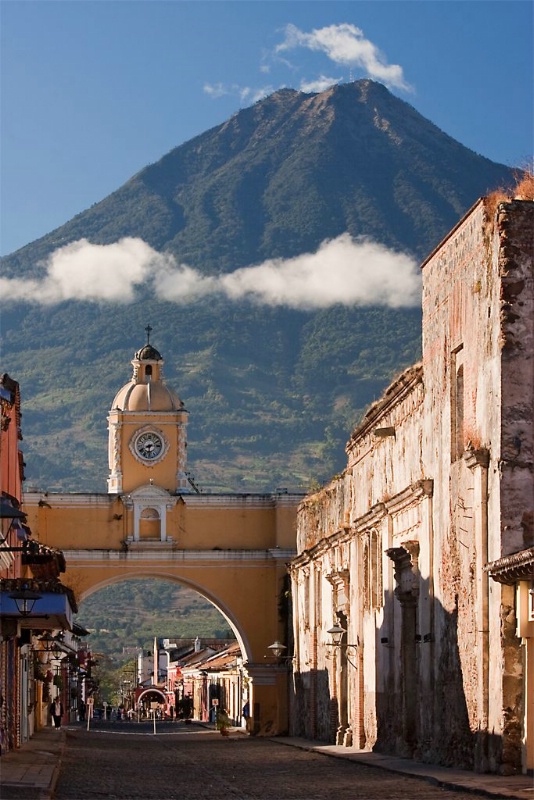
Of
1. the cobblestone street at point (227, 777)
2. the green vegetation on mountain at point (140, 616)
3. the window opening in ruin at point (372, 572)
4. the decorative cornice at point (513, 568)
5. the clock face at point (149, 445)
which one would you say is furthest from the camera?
the green vegetation on mountain at point (140, 616)

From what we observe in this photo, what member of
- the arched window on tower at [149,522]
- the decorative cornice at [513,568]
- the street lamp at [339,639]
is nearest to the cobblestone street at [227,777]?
the street lamp at [339,639]

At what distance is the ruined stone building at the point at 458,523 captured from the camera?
20.8 metres

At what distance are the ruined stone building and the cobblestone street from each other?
1.20 metres

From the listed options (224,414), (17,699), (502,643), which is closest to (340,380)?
(224,414)

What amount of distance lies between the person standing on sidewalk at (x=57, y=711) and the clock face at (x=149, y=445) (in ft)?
29.6

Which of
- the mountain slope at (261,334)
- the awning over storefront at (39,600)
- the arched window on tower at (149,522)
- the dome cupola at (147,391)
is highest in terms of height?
the mountain slope at (261,334)

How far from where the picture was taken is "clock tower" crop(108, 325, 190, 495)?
1948 inches

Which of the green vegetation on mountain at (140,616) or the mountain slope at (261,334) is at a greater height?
the mountain slope at (261,334)

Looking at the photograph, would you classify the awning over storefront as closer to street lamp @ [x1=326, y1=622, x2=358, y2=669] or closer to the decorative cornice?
street lamp @ [x1=326, y1=622, x2=358, y2=669]

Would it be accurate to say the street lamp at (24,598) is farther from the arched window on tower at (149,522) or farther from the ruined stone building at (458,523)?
the arched window on tower at (149,522)

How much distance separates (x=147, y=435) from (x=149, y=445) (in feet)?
1.72

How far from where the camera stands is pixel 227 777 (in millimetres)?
22547

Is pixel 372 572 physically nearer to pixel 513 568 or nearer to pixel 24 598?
pixel 24 598

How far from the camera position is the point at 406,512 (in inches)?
1061
